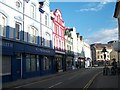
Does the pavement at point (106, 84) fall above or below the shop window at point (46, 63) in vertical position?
below

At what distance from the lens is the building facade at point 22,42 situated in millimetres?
31062

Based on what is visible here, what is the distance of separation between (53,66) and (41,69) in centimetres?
855

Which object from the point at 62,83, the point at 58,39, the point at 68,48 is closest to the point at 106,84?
the point at 62,83

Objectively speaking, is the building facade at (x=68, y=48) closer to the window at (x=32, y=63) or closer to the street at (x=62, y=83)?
the window at (x=32, y=63)

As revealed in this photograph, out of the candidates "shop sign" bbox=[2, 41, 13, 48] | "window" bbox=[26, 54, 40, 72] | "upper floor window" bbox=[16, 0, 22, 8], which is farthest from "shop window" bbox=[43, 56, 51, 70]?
"shop sign" bbox=[2, 41, 13, 48]

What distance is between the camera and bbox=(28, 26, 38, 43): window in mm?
39500

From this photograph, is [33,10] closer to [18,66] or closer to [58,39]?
[18,66]

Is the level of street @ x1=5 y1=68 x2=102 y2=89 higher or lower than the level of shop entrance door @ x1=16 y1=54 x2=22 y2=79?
lower

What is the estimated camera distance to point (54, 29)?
55.8m

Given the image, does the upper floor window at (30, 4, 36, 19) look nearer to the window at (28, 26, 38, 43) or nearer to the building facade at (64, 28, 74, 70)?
the window at (28, 26, 38, 43)

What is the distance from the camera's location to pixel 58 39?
59.6m

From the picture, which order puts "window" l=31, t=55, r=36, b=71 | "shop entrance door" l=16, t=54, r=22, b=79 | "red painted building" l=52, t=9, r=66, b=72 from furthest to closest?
1. "red painted building" l=52, t=9, r=66, b=72
2. "window" l=31, t=55, r=36, b=71
3. "shop entrance door" l=16, t=54, r=22, b=79

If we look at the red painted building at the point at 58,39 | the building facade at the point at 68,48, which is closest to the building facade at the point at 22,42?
the red painted building at the point at 58,39

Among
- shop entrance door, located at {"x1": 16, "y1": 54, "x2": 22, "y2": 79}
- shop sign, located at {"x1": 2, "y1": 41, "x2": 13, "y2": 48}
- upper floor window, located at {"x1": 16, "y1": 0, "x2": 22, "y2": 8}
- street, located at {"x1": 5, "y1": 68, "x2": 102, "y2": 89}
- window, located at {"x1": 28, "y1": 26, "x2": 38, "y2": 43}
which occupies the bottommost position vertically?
street, located at {"x1": 5, "y1": 68, "x2": 102, "y2": 89}
